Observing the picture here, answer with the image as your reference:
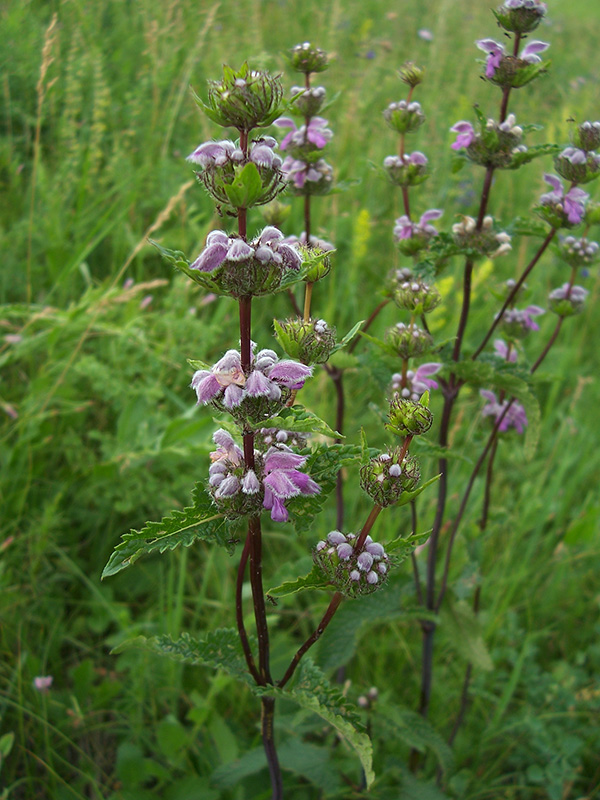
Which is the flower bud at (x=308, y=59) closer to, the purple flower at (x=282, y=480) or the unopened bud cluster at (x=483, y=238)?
the unopened bud cluster at (x=483, y=238)

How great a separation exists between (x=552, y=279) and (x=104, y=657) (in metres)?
4.12

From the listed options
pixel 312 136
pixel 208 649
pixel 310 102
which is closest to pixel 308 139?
pixel 312 136

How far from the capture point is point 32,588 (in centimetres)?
244

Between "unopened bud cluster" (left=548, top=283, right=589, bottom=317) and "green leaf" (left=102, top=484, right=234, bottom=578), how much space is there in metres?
1.65

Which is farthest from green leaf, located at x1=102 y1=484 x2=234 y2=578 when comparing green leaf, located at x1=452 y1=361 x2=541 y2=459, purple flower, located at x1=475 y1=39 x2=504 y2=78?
purple flower, located at x1=475 y1=39 x2=504 y2=78

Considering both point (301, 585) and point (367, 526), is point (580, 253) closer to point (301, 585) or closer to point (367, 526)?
point (367, 526)

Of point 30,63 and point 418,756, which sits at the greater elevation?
point 30,63

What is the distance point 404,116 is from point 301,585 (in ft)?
5.36

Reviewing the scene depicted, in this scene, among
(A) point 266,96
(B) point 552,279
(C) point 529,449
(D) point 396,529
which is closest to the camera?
(A) point 266,96

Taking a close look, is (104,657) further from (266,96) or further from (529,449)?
(266,96)

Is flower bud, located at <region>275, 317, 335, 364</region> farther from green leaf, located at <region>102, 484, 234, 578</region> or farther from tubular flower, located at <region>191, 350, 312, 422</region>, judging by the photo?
green leaf, located at <region>102, 484, 234, 578</region>

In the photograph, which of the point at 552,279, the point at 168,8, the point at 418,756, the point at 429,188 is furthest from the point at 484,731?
the point at 168,8

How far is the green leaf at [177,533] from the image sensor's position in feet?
4.07

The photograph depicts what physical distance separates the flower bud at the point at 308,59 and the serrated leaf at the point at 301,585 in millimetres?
1641
